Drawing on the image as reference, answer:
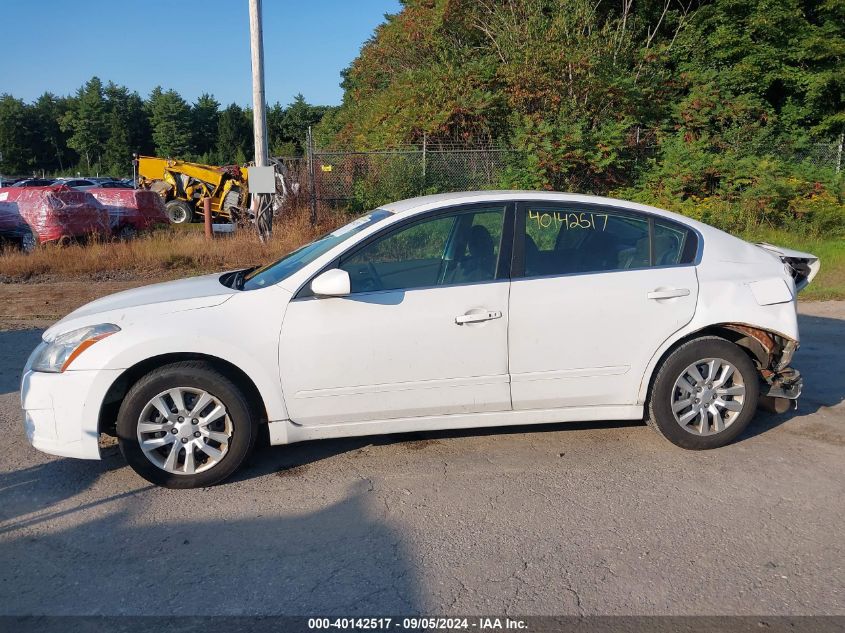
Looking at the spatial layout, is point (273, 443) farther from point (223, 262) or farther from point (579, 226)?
point (223, 262)

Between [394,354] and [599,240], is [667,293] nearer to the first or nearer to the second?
[599,240]

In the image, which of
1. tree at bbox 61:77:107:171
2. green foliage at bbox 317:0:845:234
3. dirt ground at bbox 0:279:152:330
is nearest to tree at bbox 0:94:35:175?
tree at bbox 61:77:107:171

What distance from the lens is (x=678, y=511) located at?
406 cm

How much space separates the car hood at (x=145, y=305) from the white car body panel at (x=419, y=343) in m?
0.01

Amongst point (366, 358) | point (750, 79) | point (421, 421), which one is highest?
point (750, 79)

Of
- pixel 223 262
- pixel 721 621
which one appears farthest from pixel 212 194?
pixel 721 621

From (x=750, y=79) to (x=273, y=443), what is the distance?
19557 millimetres

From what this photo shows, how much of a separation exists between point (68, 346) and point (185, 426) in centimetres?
83

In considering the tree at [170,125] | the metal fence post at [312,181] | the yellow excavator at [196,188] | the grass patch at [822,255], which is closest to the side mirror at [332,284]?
the grass patch at [822,255]

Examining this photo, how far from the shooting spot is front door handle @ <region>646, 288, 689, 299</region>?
4.75m

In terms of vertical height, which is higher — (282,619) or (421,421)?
(421,421)

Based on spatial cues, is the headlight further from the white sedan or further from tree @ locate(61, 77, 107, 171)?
tree @ locate(61, 77, 107, 171)

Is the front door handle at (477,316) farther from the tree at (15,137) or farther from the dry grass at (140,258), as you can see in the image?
the tree at (15,137)

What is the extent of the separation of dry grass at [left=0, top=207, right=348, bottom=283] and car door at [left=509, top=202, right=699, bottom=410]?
8.46 metres
